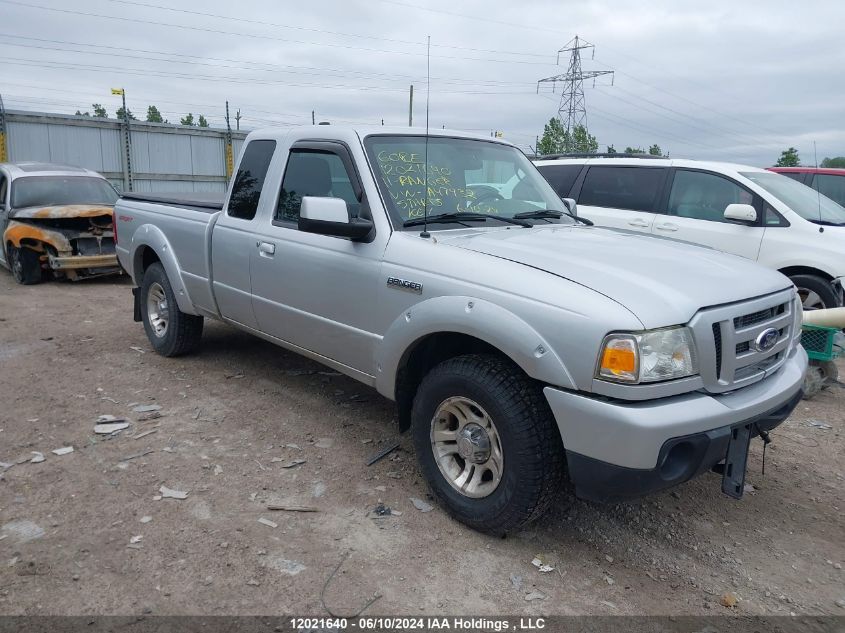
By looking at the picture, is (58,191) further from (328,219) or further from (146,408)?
(328,219)

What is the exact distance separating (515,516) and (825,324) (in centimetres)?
341

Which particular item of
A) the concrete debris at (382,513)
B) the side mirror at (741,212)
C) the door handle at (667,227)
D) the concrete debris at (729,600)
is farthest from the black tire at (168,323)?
the side mirror at (741,212)

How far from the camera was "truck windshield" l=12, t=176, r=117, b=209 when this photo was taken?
998 cm

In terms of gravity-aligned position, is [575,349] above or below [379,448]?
above

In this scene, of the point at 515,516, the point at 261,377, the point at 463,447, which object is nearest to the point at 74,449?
the point at 261,377

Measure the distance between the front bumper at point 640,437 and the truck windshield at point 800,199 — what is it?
15.1ft

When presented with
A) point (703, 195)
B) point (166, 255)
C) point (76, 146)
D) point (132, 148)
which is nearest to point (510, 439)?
point (166, 255)

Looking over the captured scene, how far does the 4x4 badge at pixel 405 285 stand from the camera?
3354mm

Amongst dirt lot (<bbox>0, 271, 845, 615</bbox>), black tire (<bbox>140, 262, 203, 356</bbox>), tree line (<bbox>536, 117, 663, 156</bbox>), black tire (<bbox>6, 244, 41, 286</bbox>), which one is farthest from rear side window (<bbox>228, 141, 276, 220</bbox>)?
tree line (<bbox>536, 117, 663, 156</bbox>)

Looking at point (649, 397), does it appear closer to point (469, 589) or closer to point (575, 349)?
point (575, 349)

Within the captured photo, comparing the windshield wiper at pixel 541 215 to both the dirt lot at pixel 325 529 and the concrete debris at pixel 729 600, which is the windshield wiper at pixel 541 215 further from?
the concrete debris at pixel 729 600

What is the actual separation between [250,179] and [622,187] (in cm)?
442

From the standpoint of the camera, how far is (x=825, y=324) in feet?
16.3

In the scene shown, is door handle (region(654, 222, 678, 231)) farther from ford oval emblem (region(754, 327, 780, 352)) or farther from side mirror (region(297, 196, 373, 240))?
side mirror (region(297, 196, 373, 240))
